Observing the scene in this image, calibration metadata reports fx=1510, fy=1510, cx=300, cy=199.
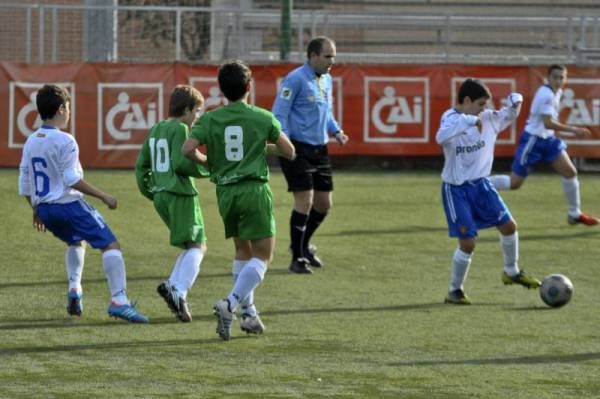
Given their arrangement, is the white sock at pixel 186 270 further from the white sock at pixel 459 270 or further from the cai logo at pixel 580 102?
the cai logo at pixel 580 102

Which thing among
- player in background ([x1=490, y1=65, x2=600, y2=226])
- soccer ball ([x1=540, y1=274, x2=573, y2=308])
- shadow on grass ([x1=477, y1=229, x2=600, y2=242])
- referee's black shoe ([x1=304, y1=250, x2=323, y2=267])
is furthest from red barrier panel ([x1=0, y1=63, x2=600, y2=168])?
soccer ball ([x1=540, y1=274, x2=573, y2=308])

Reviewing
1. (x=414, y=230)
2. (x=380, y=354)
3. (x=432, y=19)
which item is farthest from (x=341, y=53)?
(x=380, y=354)

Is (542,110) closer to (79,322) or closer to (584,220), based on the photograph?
(584,220)

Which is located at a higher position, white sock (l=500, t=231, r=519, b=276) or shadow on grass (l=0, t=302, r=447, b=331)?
white sock (l=500, t=231, r=519, b=276)

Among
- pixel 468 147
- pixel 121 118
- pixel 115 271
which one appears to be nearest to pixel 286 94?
pixel 468 147

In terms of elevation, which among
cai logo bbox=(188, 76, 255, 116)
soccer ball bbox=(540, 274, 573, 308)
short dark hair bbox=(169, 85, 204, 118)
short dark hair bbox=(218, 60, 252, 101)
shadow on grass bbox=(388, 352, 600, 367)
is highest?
short dark hair bbox=(218, 60, 252, 101)

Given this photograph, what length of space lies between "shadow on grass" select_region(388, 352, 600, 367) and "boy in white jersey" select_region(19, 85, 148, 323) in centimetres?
225

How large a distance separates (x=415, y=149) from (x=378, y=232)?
6.59m

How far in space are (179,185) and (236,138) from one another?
998mm

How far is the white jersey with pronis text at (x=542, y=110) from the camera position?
55.9 ft

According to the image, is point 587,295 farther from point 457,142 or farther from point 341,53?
point 341,53

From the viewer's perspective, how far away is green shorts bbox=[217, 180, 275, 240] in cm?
967

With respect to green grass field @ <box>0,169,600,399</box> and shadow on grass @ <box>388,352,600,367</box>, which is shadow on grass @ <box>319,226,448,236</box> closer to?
green grass field @ <box>0,169,600,399</box>

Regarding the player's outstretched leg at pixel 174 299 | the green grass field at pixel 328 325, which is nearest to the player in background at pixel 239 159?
the green grass field at pixel 328 325
